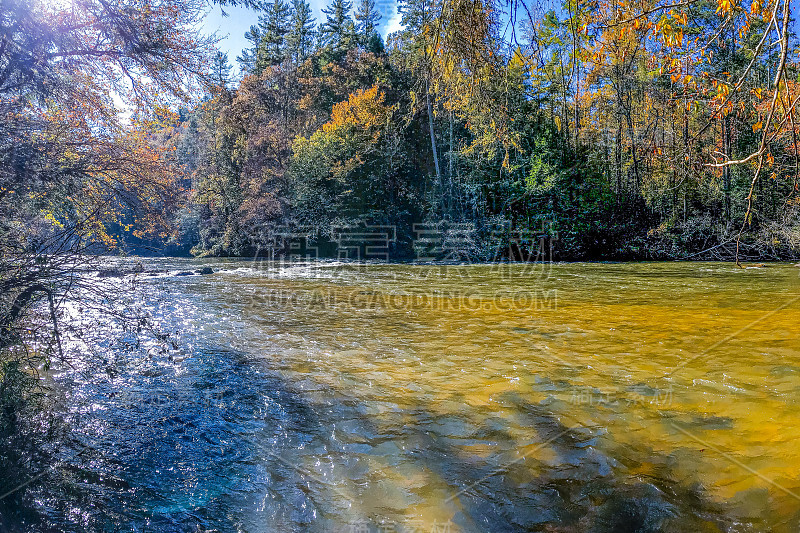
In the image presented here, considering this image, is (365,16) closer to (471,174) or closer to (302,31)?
(302,31)

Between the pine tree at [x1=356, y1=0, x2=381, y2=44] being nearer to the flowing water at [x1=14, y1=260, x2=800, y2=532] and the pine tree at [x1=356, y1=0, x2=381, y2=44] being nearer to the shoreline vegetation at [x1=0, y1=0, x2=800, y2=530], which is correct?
the shoreline vegetation at [x1=0, y1=0, x2=800, y2=530]

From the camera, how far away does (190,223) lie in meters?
34.8

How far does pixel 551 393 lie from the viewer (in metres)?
4.05

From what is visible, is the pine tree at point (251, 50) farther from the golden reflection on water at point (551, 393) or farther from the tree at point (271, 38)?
the golden reflection on water at point (551, 393)

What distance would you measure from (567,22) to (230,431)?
4.05 metres

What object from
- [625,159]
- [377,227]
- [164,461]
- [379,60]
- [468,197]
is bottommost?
[164,461]

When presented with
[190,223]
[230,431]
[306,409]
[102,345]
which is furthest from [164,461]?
[190,223]

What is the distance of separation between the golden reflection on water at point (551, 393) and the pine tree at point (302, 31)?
134 feet

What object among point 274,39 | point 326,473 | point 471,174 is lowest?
point 326,473

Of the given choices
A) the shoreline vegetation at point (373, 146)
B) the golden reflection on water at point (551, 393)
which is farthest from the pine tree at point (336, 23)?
the golden reflection on water at point (551, 393)

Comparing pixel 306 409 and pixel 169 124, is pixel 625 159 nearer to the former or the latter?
pixel 169 124

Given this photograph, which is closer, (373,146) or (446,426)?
(446,426)

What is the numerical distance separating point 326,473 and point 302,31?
162 ft

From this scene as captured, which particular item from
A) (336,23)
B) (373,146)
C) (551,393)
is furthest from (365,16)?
(551,393)
